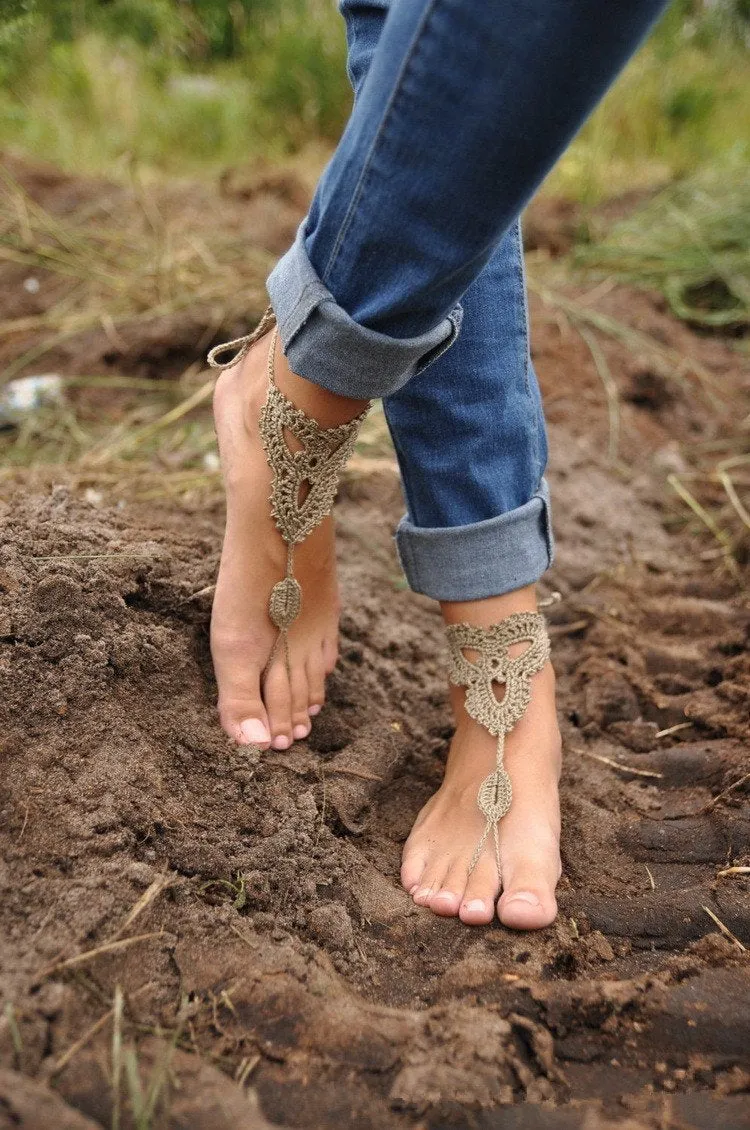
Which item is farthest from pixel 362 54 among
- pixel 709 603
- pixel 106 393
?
pixel 106 393

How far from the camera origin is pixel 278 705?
1298mm

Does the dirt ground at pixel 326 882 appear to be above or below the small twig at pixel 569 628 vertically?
above

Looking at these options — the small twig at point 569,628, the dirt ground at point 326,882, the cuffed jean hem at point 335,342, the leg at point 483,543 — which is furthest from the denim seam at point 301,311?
the small twig at point 569,628

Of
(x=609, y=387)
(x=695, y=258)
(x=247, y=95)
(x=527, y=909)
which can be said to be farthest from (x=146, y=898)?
(x=247, y=95)

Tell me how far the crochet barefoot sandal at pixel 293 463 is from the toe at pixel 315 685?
98 millimetres

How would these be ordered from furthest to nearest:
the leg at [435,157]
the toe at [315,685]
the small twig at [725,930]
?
1. the toe at [315,685]
2. the small twig at [725,930]
3. the leg at [435,157]

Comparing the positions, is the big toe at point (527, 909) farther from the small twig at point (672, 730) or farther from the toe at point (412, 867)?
the small twig at point (672, 730)

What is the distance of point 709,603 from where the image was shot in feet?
5.88

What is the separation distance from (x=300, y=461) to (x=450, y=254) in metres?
0.42

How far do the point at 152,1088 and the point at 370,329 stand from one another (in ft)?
2.32

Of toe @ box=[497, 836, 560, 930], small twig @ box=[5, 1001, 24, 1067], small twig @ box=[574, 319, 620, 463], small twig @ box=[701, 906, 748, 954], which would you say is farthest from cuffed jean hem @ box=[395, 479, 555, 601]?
small twig @ box=[574, 319, 620, 463]

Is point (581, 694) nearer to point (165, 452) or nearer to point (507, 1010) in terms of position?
point (507, 1010)

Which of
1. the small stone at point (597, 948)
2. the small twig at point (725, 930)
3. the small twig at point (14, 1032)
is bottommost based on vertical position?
the small stone at point (597, 948)

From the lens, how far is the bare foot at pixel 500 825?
3.67 ft
